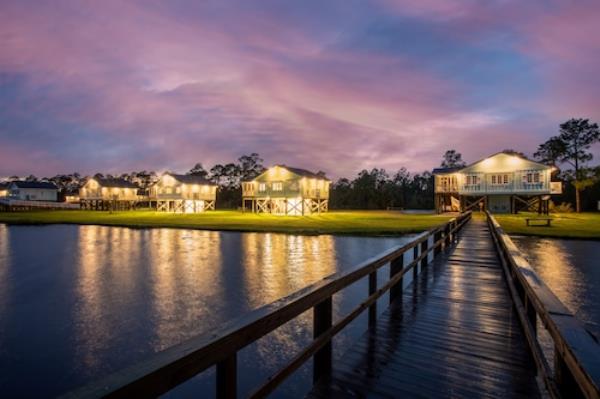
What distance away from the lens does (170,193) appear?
64312mm

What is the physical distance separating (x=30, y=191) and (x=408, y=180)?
9871 cm

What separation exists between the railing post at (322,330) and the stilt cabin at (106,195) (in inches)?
3250

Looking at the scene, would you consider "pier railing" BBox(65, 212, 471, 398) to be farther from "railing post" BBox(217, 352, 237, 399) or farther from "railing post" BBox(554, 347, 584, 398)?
"railing post" BBox(554, 347, 584, 398)

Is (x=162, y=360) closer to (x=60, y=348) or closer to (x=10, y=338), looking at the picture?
(x=60, y=348)

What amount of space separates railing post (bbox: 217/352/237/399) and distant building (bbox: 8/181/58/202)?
358ft

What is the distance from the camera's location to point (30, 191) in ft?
292

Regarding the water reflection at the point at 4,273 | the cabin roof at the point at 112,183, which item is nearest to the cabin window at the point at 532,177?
the water reflection at the point at 4,273

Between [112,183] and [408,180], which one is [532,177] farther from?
[112,183]

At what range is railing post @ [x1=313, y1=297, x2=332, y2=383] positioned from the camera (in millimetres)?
3859

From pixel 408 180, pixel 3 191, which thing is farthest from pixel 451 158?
pixel 3 191

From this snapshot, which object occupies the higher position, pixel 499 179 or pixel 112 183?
pixel 112 183

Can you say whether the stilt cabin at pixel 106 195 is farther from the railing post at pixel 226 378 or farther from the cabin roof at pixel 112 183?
the railing post at pixel 226 378

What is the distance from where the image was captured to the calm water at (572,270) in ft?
34.8

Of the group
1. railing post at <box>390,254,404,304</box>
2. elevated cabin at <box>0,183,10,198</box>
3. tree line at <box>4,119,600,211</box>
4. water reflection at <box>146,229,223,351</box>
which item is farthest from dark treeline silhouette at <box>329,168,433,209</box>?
elevated cabin at <box>0,183,10,198</box>
